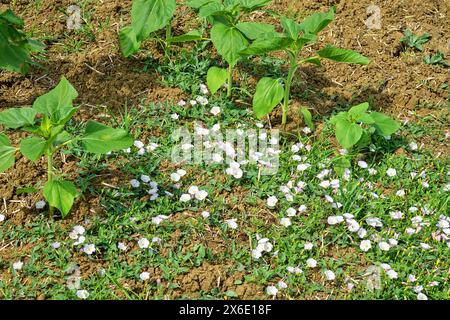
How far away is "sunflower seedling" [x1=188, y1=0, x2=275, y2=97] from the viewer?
4.22 m

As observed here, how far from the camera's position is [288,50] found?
13.9ft

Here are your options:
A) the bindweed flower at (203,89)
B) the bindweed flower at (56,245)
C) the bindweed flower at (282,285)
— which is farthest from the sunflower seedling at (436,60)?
the bindweed flower at (56,245)

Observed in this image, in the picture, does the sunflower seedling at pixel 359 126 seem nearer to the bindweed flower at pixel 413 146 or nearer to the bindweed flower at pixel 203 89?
the bindweed flower at pixel 413 146

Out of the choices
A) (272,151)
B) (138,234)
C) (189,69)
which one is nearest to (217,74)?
(189,69)

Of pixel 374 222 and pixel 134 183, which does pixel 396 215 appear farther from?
pixel 134 183

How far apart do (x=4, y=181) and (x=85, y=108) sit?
30.6 inches

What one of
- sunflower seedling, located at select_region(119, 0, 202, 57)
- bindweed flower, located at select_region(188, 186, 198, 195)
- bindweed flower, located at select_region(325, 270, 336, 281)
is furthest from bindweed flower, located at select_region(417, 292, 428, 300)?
sunflower seedling, located at select_region(119, 0, 202, 57)

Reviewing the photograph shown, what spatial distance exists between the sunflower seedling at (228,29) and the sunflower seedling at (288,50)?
→ 0.13m

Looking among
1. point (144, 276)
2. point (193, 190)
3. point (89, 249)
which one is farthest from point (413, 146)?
point (89, 249)

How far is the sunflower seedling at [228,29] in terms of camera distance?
422cm

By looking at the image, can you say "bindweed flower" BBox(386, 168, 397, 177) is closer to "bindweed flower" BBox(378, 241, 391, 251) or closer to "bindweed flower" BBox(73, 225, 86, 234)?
"bindweed flower" BBox(378, 241, 391, 251)

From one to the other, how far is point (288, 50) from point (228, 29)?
41 cm

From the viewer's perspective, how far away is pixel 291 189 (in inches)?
160

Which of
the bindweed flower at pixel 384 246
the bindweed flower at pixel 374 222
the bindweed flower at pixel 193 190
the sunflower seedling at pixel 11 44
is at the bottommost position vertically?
the bindweed flower at pixel 384 246
